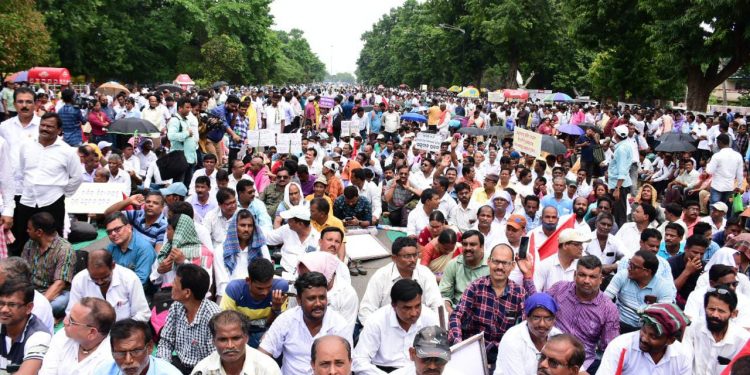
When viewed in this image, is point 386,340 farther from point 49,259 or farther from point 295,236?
point 49,259

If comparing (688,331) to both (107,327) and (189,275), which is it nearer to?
(189,275)

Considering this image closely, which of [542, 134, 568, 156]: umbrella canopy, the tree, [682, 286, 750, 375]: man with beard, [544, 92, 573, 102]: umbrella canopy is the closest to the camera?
[682, 286, 750, 375]: man with beard

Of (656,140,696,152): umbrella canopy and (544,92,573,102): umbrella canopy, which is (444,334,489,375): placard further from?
(544,92,573,102): umbrella canopy

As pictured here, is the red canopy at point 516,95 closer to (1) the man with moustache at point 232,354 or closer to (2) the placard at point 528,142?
(2) the placard at point 528,142

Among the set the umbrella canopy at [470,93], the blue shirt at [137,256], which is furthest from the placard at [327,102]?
the umbrella canopy at [470,93]

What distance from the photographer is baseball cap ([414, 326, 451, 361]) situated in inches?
140

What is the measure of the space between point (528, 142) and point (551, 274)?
21.3ft

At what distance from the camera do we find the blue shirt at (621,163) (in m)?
10.2

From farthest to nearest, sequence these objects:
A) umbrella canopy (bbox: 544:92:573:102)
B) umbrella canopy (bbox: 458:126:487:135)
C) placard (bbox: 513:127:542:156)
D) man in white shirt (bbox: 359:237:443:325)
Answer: umbrella canopy (bbox: 544:92:573:102) → umbrella canopy (bbox: 458:126:487:135) → placard (bbox: 513:127:542:156) → man in white shirt (bbox: 359:237:443:325)

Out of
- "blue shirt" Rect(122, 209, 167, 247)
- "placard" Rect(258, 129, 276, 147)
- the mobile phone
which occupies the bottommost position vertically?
"blue shirt" Rect(122, 209, 167, 247)

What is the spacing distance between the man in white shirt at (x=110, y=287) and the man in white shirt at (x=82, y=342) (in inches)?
33.9

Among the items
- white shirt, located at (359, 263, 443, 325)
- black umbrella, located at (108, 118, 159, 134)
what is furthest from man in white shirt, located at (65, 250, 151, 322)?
black umbrella, located at (108, 118, 159, 134)

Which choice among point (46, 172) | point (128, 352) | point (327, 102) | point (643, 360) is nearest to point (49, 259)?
point (46, 172)

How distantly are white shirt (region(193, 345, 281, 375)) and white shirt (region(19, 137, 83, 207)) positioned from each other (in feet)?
11.3
